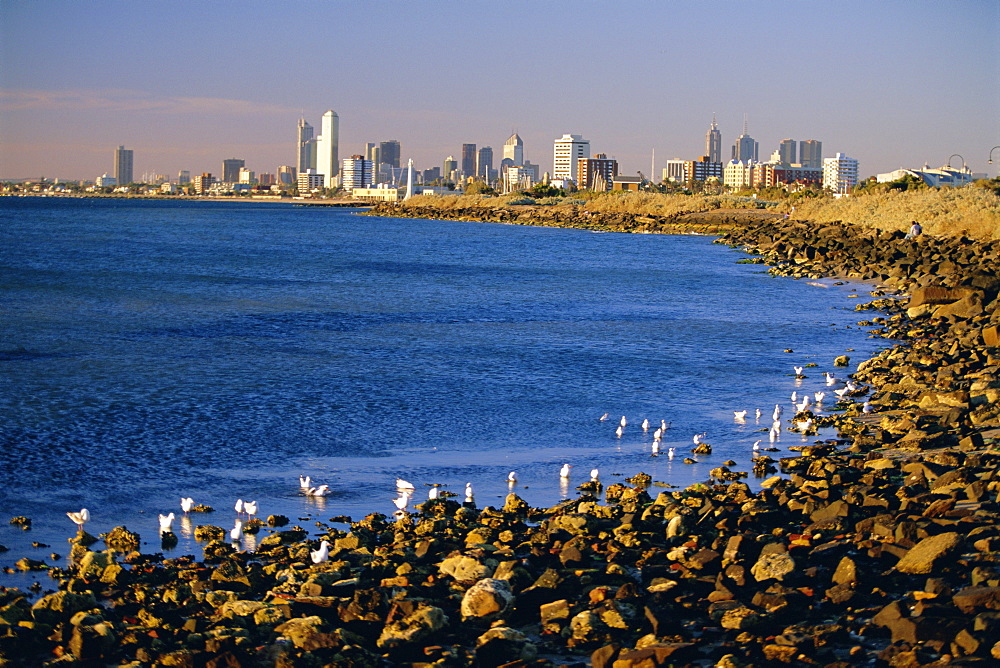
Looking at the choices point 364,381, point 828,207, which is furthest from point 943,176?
point 364,381

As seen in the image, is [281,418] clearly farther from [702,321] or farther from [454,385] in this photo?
[702,321]

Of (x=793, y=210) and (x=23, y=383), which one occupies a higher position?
(x=793, y=210)

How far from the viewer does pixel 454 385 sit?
15891 millimetres

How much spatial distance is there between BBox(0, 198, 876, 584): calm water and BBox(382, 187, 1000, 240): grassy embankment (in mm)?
9493

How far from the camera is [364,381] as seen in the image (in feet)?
53.3

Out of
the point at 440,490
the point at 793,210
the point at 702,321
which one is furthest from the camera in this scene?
the point at 793,210

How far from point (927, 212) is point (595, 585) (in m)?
42.8

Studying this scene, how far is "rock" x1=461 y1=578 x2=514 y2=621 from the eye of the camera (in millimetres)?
6461

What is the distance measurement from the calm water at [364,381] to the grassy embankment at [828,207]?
31.1 feet

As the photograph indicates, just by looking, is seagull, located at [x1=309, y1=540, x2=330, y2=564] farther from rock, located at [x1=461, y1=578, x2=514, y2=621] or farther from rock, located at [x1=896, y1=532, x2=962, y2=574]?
rock, located at [x1=896, y1=532, x2=962, y2=574]

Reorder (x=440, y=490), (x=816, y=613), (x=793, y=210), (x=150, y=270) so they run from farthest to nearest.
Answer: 1. (x=793, y=210)
2. (x=150, y=270)
3. (x=440, y=490)
4. (x=816, y=613)

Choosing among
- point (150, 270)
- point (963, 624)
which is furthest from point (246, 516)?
point (150, 270)

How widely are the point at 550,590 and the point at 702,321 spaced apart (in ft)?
59.4

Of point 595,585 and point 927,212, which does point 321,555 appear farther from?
point 927,212
